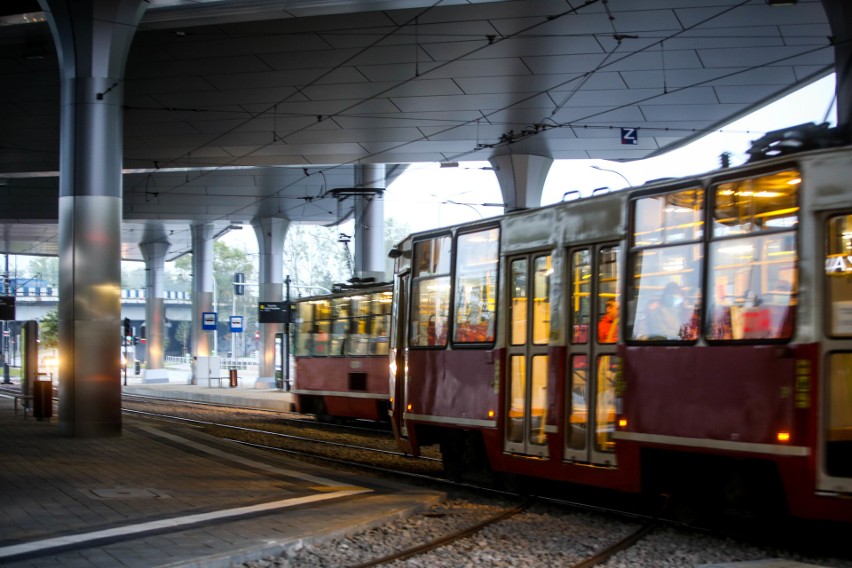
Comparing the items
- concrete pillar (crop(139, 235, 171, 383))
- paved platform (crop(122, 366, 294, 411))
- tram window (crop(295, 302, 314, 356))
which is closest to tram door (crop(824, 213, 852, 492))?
tram window (crop(295, 302, 314, 356))

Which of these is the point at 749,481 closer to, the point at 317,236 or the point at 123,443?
the point at 123,443

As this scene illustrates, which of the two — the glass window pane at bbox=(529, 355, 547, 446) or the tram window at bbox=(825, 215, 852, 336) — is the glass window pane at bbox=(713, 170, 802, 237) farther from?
the glass window pane at bbox=(529, 355, 547, 446)

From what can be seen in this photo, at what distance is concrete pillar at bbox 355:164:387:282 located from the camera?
38594mm

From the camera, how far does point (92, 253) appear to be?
18938 mm

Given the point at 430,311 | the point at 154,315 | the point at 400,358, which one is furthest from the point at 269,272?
the point at 430,311

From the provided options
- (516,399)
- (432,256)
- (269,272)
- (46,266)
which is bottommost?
(516,399)

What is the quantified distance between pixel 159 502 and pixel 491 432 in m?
3.74

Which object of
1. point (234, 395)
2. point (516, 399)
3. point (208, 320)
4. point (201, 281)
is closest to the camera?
point (516, 399)

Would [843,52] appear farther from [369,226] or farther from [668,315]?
[369,226]

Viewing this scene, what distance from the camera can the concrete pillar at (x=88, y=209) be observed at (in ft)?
61.8

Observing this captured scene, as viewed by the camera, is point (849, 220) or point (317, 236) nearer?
point (849, 220)

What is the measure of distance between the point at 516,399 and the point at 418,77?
15776 millimetres

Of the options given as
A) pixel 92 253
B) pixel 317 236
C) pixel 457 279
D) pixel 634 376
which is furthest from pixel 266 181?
pixel 317 236

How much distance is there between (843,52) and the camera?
49.2 feet
